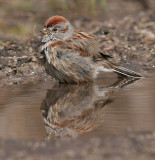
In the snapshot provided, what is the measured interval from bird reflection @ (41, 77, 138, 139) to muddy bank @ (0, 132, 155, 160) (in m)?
0.41

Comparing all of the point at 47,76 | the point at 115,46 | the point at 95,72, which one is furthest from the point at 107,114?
the point at 115,46

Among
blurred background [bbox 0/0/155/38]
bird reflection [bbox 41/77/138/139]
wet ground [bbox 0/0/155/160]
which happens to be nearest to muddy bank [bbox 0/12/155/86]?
wet ground [bbox 0/0/155/160]

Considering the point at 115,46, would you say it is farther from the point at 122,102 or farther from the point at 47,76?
the point at 122,102

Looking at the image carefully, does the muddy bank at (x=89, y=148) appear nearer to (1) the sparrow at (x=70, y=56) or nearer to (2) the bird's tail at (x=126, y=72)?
(1) the sparrow at (x=70, y=56)

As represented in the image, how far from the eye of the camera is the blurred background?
12.5 meters

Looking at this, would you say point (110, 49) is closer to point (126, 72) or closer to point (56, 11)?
point (126, 72)

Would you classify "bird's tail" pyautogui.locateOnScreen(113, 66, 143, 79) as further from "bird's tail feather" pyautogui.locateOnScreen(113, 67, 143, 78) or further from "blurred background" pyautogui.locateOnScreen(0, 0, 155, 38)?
"blurred background" pyautogui.locateOnScreen(0, 0, 155, 38)

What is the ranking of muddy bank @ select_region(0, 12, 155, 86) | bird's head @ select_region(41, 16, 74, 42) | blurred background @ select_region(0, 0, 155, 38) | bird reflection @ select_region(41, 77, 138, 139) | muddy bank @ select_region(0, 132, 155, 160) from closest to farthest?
muddy bank @ select_region(0, 132, 155, 160) < bird reflection @ select_region(41, 77, 138, 139) < bird's head @ select_region(41, 16, 74, 42) < muddy bank @ select_region(0, 12, 155, 86) < blurred background @ select_region(0, 0, 155, 38)

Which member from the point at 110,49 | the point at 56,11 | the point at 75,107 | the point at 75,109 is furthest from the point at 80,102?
the point at 56,11

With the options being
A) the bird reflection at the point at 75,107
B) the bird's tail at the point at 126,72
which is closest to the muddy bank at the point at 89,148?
the bird reflection at the point at 75,107

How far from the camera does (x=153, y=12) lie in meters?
13.8

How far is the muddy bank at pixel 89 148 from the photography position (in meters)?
4.38

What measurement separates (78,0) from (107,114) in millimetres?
9953

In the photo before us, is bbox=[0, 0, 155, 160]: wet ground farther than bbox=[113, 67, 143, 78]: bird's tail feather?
No
